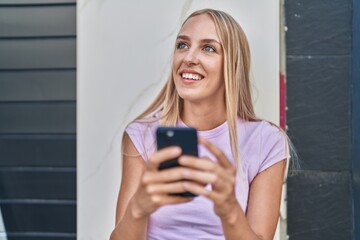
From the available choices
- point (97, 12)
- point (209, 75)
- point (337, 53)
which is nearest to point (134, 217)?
point (209, 75)

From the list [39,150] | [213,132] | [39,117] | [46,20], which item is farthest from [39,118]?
[213,132]

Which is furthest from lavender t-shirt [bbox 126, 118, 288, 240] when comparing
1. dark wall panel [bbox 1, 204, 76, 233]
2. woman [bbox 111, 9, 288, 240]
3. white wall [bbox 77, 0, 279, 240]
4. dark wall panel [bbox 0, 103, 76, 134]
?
dark wall panel [bbox 1, 204, 76, 233]

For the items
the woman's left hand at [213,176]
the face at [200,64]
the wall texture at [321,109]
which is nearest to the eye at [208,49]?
the face at [200,64]

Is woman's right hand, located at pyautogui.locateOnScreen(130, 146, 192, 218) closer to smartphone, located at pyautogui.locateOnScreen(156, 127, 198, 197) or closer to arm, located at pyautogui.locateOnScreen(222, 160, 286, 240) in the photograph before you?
smartphone, located at pyautogui.locateOnScreen(156, 127, 198, 197)

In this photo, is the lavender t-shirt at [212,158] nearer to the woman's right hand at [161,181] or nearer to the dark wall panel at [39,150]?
the woman's right hand at [161,181]

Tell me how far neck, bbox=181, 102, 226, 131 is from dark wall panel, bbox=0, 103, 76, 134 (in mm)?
1152

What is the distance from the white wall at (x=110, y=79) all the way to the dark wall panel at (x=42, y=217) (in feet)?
1.22

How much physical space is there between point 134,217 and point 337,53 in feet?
4.98

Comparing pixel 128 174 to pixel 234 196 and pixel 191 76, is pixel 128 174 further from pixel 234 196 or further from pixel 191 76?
pixel 234 196

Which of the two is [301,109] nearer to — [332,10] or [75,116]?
[332,10]

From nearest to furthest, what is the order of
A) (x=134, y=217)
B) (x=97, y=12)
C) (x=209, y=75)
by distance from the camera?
(x=134, y=217) → (x=209, y=75) → (x=97, y=12)

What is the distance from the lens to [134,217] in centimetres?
190

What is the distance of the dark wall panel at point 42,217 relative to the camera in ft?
11.0

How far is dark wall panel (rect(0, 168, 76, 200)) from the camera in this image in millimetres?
3344
